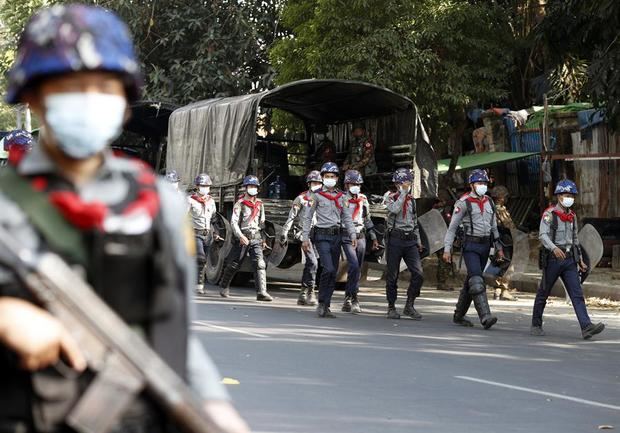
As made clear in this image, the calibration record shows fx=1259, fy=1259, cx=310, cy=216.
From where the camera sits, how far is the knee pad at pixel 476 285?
14742mm

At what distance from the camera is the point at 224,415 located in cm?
257

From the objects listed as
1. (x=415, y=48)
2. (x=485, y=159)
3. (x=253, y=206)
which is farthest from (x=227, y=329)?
(x=485, y=159)

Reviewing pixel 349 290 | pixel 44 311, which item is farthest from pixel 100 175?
pixel 349 290

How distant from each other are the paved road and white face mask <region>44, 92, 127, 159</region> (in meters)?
5.27

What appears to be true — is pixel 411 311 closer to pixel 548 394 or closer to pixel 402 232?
pixel 402 232

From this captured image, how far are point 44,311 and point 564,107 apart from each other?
79.4ft

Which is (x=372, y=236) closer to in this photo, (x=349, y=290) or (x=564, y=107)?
(x=349, y=290)

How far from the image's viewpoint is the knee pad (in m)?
14.7

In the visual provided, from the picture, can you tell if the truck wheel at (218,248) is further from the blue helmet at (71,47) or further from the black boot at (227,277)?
the blue helmet at (71,47)

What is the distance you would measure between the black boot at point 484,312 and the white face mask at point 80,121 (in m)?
12.4

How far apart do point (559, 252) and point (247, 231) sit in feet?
19.7

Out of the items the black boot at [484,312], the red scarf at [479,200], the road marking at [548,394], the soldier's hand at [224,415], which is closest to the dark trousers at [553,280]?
the black boot at [484,312]

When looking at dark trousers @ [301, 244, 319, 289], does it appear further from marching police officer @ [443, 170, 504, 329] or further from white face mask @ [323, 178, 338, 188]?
marching police officer @ [443, 170, 504, 329]

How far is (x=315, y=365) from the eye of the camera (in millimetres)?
10500
